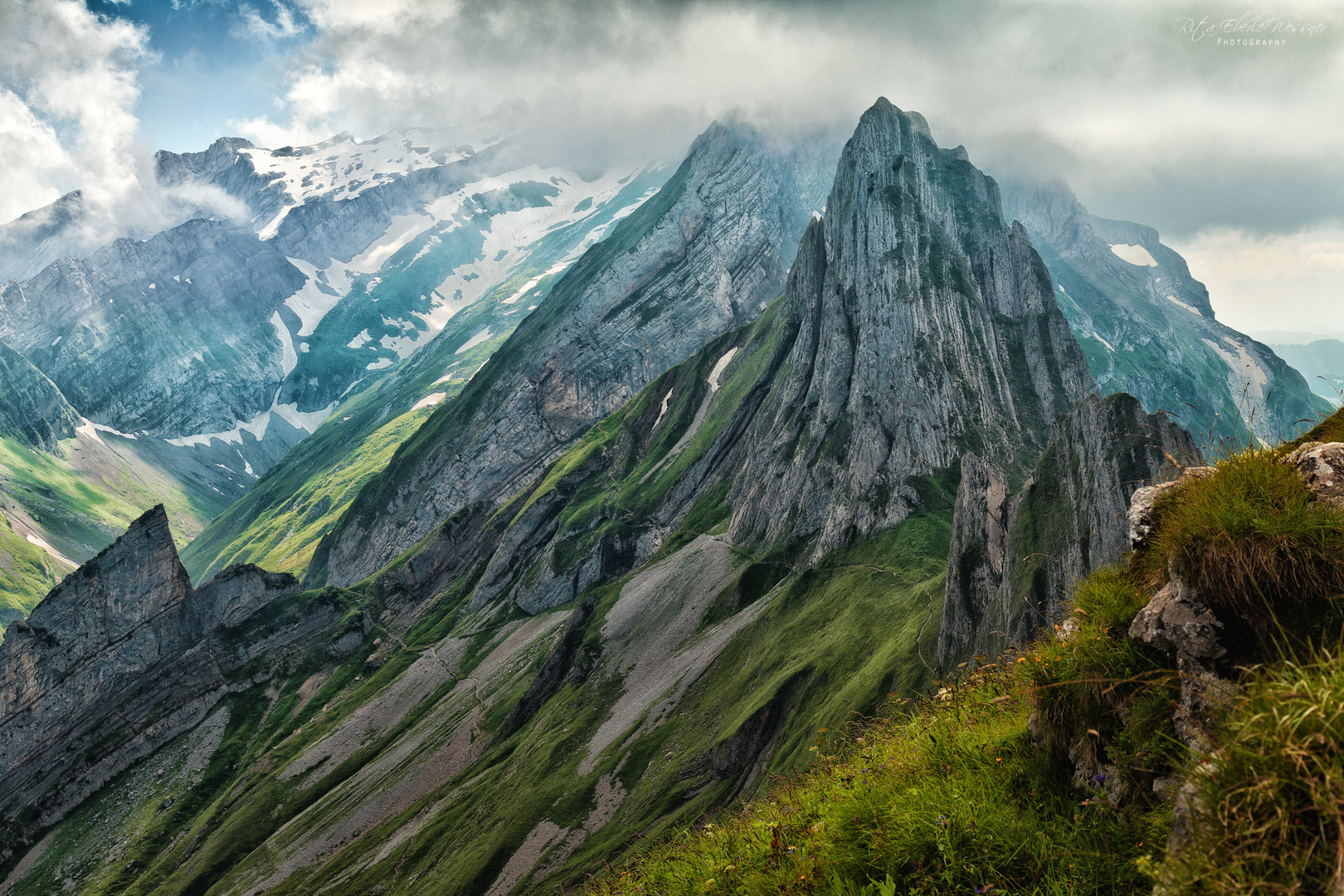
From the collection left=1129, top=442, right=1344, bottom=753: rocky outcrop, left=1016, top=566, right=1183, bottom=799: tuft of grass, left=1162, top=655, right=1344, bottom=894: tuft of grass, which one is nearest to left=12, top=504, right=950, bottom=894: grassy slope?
left=1016, top=566, right=1183, bottom=799: tuft of grass

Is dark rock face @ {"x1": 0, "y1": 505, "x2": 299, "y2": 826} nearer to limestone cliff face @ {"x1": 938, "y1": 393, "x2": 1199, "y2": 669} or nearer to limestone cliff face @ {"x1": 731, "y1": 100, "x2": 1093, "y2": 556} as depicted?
limestone cliff face @ {"x1": 731, "y1": 100, "x2": 1093, "y2": 556}

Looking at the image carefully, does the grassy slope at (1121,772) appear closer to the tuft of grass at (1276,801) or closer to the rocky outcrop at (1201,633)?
the tuft of grass at (1276,801)

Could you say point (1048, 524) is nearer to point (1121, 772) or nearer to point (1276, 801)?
point (1121, 772)

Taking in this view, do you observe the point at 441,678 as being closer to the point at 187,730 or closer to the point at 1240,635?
the point at 187,730

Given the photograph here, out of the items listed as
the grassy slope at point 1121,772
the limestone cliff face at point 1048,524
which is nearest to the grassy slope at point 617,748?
the limestone cliff face at point 1048,524

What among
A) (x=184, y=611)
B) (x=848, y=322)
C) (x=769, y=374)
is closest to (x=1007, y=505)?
(x=848, y=322)
